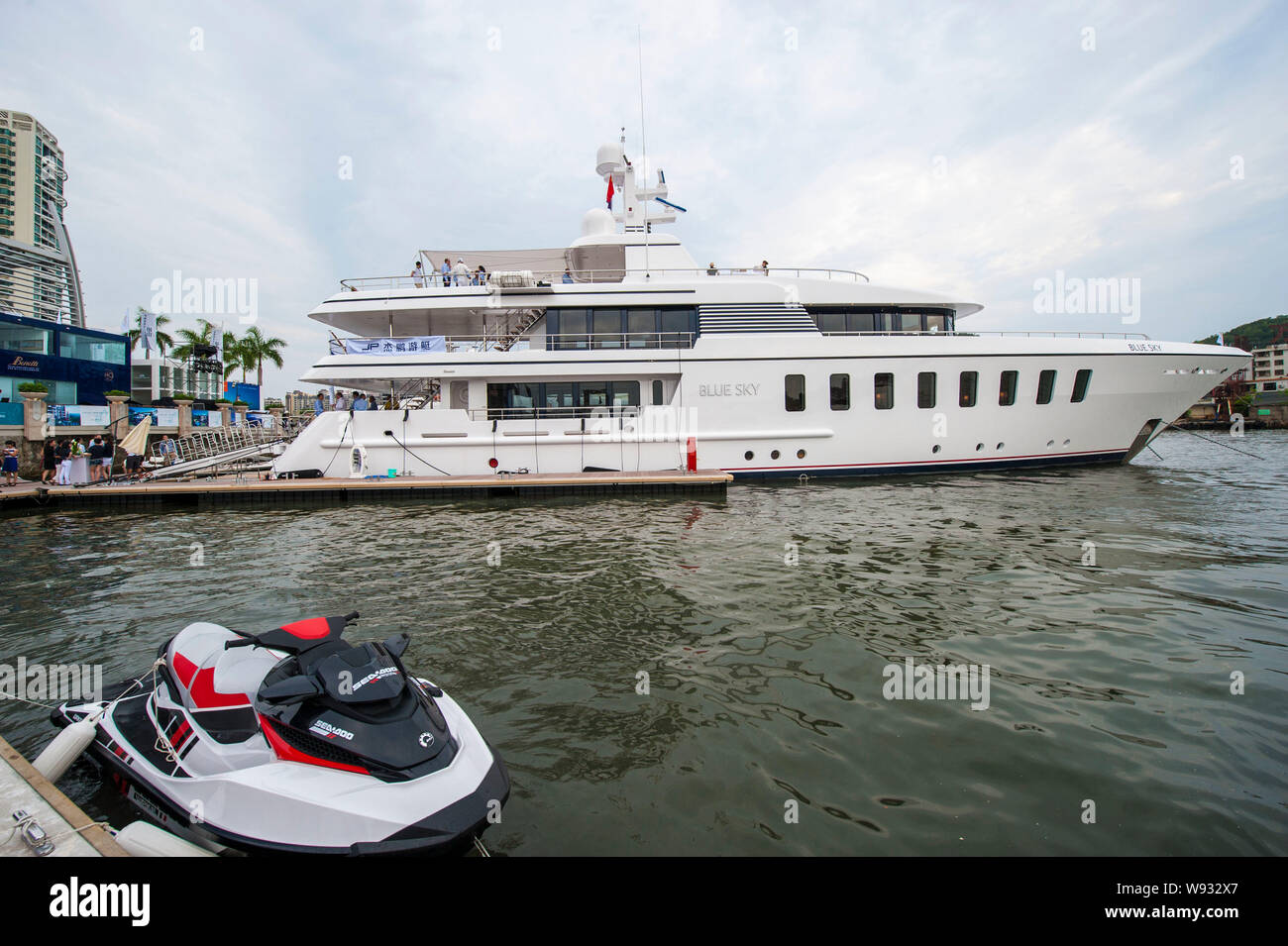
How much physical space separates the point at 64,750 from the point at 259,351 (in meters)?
61.5

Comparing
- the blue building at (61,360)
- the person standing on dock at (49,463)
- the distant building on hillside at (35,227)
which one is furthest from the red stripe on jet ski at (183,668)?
the distant building on hillside at (35,227)

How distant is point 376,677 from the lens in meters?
2.88

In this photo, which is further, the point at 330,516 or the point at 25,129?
the point at 25,129

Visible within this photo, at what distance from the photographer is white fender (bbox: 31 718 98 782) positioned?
11.0ft

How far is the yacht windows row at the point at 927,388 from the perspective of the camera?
15883 mm

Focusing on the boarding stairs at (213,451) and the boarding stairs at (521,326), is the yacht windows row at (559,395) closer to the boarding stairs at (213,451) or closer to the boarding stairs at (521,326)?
the boarding stairs at (521,326)

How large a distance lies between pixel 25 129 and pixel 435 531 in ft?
426

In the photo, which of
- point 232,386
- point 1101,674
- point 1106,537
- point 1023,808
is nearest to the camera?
point 1023,808

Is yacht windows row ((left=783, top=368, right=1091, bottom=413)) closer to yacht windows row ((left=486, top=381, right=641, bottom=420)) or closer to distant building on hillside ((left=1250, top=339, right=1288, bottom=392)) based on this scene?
yacht windows row ((left=486, top=381, right=641, bottom=420))

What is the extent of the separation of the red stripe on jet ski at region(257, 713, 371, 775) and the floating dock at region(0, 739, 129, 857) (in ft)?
1.92

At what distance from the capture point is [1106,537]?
27.9ft

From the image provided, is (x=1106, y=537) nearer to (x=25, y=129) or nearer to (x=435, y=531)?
(x=435, y=531)

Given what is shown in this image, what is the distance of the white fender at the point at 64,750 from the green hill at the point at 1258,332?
149948mm
